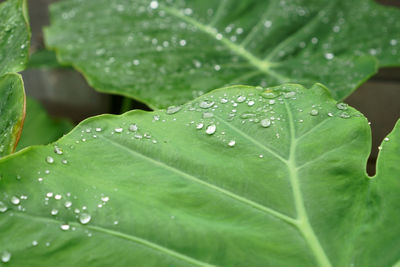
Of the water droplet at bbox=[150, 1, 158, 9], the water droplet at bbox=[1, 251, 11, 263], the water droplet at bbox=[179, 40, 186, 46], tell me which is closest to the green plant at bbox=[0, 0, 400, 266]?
the water droplet at bbox=[1, 251, 11, 263]

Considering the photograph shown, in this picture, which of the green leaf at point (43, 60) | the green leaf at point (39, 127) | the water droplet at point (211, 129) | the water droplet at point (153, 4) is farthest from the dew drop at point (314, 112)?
the green leaf at point (39, 127)

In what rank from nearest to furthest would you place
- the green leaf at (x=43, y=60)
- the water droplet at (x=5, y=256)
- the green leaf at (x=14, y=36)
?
the water droplet at (x=5, y=256)
the green leaf at (x=14, y=36)
the green leaf at (x=43, y=60)

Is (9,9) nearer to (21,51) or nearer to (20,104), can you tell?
(21,51)

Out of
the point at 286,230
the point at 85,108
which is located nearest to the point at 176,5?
the point at 286,230

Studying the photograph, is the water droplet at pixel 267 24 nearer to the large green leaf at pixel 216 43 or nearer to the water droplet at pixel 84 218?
the large green leaf at pixel 216 43

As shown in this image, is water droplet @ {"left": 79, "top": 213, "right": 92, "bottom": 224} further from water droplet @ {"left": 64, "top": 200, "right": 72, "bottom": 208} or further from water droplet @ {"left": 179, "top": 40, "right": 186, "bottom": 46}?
water droplet @ {"left": 179, "top": 40, "right": 186, "bottom": 46}

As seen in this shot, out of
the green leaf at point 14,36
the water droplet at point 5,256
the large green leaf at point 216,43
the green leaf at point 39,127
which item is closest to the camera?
the water droplet at point 5,256
